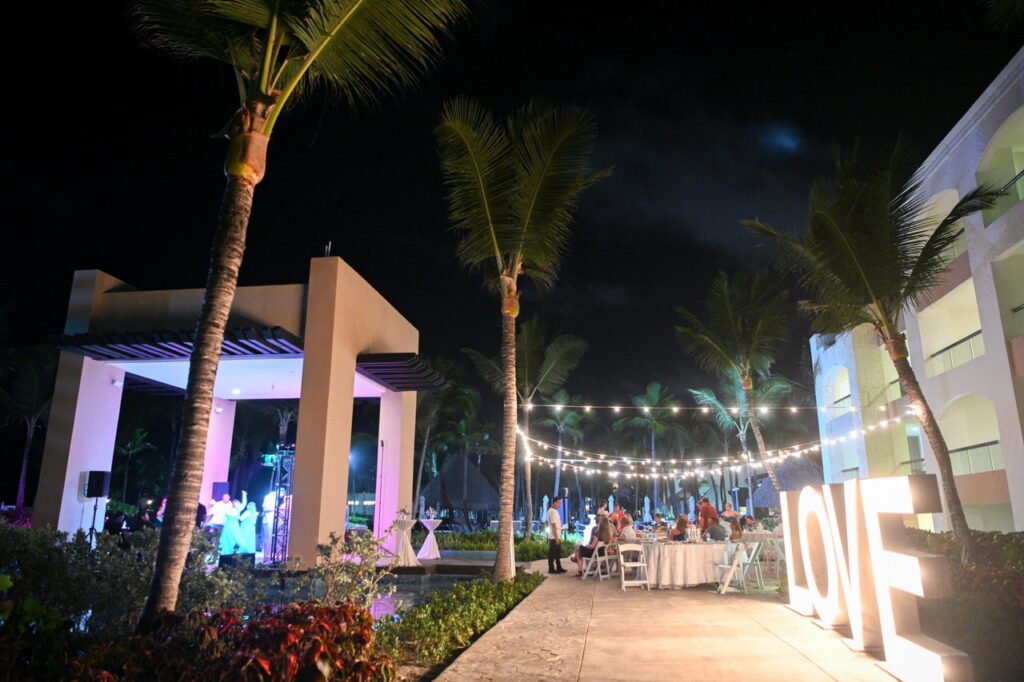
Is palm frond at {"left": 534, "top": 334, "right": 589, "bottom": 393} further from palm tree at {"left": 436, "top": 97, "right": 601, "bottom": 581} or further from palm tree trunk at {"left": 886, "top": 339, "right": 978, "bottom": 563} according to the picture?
palm tree trunk at {"left": 886, "top": 339, "right": 978, "bottom": 563}

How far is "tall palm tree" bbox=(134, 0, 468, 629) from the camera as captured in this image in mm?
5122

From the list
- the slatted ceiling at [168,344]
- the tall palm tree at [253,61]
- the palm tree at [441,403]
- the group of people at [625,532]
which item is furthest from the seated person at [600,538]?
the palm tree at [441,403]

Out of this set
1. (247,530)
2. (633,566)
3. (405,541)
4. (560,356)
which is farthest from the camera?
(560,356)

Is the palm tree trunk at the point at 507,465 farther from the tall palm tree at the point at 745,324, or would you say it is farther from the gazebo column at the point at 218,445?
the tall palm tree at the point at 745,324

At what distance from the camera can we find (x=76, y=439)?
12.4 metres

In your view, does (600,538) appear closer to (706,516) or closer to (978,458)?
(706,516)

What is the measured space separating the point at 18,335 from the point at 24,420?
4643 millimetres

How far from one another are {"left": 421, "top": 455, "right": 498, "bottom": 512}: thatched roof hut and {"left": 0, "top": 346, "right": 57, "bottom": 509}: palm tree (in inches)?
719

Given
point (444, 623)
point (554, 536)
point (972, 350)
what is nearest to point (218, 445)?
point (554, 536)

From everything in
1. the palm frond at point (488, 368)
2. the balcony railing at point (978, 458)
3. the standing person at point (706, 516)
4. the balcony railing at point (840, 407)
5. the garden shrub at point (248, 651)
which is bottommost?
the garden shrub at point (248, 651)

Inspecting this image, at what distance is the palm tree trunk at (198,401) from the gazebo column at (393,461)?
10.9m

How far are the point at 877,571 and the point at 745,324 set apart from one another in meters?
15.0

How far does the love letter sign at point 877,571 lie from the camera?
15.8 ft

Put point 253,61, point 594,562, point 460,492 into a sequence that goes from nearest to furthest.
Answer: point 253,61 → point 594,562 → point 460,492
